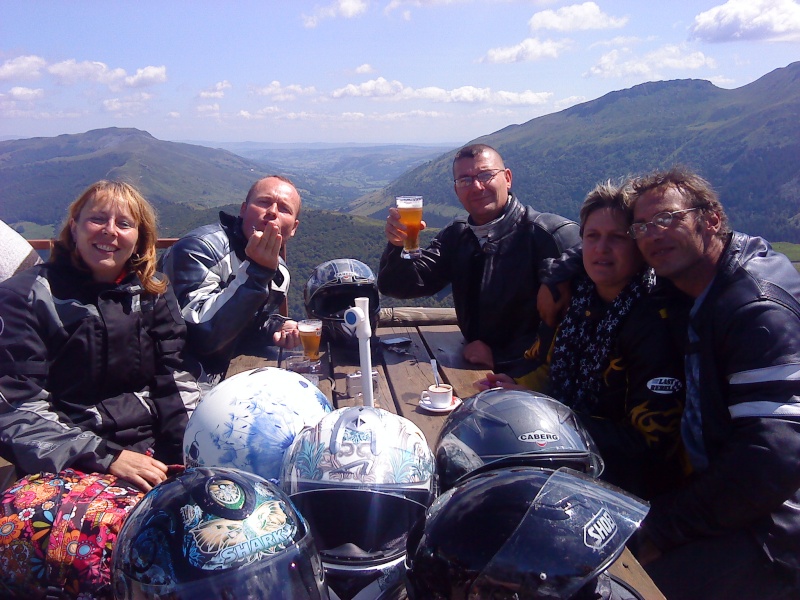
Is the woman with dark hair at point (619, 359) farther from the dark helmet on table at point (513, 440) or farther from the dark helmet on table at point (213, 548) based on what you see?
the dark helmet on table at point (213, 548)

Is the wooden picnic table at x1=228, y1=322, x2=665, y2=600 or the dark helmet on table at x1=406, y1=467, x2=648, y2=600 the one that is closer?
the dark helmet on table at x1=406, y1=467, x2=648, y2=600

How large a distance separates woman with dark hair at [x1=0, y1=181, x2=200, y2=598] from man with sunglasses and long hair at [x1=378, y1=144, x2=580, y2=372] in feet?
5.61

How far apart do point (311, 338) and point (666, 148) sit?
10825 centimetres

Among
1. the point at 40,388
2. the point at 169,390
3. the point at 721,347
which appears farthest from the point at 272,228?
the point at 721,347

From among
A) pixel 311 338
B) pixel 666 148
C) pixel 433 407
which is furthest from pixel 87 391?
pixel 666 148

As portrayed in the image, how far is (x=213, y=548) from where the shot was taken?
4.48 feet

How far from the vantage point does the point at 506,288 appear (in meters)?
4.10

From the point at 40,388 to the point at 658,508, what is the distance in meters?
2.40

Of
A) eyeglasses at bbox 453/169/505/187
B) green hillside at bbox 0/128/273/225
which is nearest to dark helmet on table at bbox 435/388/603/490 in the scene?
eyeglasses at bbox 453/169/505/187

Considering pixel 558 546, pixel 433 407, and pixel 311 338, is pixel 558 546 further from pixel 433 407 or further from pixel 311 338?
pixel 311 338

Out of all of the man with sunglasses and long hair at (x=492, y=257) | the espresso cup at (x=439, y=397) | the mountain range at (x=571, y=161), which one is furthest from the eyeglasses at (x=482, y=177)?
the mountain range at (x=571, y=161)

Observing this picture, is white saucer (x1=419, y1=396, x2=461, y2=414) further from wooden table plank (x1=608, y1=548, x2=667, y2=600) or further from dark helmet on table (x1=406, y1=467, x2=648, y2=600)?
dark helmet on table (x1=406, y1=467, x2=648, y2=600)

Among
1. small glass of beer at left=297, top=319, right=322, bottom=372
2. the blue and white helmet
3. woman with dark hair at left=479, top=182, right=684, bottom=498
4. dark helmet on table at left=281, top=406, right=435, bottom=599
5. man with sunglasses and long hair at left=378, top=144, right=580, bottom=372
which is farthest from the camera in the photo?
man with sunglasses and long hair at left=378, top=144, right=580, bottom=372

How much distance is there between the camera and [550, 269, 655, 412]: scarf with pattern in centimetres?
267
